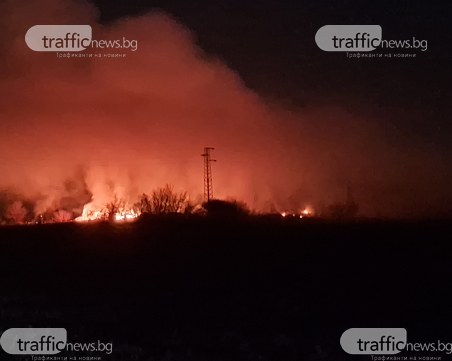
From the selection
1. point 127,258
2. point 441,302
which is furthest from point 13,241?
point 441,302

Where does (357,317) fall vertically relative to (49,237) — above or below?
below

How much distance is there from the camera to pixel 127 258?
53.1 feet

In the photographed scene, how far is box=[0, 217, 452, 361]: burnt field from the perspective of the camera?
10.5 metres

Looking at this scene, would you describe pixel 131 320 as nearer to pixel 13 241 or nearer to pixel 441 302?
pixel 441 302

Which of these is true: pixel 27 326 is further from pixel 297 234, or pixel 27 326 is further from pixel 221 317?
pixel 297 234

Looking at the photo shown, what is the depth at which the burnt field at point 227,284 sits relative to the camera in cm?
1055

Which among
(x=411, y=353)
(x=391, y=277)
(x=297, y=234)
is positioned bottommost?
(x=411, y=353)

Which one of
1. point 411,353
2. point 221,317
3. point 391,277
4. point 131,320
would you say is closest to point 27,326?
point 131,320

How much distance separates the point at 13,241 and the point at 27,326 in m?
7.81

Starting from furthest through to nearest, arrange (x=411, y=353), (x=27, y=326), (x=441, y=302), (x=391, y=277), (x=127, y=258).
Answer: (x=127, y=258) → (x=391, y=277) → (x=441, y=302) → (x=27, y=326) → (x=411, y=353)

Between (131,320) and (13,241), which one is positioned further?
(13,241)

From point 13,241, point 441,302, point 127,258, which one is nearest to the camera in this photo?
point 441,302

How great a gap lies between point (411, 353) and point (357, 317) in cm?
136

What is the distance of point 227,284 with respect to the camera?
13.5 m
